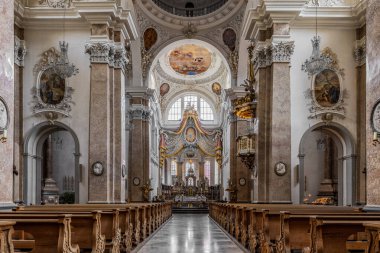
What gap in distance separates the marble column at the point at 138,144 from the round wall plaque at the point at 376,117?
1890cm

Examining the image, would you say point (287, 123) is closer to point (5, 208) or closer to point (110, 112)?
point (110, 112)

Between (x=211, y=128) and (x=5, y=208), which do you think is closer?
A: (x=5, y=208)

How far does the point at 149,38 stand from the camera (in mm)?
28500

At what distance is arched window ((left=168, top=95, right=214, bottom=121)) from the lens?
141 feet

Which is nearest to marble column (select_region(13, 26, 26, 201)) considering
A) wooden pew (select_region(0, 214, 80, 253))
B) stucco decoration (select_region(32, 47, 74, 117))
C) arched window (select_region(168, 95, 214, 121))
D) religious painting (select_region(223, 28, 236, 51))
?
stucco decoration (select_region(32, 47, 74, 117))

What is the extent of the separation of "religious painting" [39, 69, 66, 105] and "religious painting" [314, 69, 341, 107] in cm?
825

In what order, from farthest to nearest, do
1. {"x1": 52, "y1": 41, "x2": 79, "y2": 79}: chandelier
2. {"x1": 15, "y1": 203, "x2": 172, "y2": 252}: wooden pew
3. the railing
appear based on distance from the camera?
the railing, {"x1": 52, "y1": 41, "x2": 79, "y2": 79}: chandelier, {"x1": 15, "y1": 203, "x2": 172, "y2": 252}: wooden pew

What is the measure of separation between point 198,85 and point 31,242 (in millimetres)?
35217

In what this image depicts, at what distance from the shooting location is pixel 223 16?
2841 centimetres

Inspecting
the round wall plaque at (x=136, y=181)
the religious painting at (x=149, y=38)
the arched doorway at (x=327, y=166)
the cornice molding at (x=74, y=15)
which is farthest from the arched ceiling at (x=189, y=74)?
the cornice molding at (x=74, y=15)

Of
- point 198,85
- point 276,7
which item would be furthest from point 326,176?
point 198,85

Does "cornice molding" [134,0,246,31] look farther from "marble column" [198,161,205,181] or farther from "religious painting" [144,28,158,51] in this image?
"marble column" [198,161,205,181]

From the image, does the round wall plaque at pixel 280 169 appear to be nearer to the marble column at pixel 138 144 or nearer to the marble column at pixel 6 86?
the marble column at pixel 6 86

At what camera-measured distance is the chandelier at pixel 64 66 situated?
56.0ft
